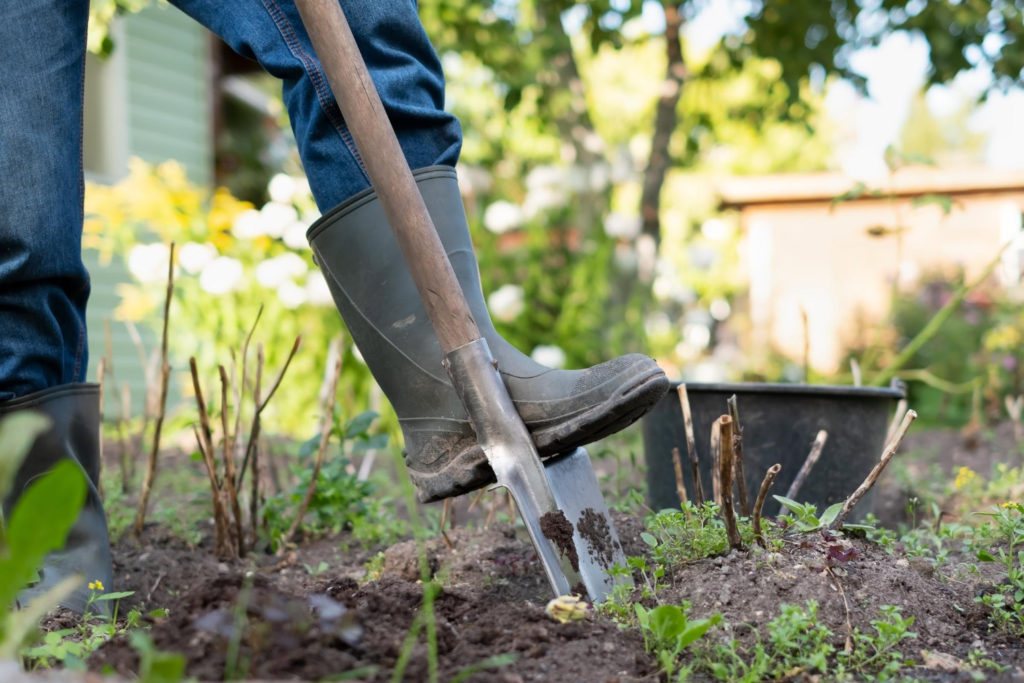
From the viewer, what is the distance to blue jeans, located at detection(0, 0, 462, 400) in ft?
4.90

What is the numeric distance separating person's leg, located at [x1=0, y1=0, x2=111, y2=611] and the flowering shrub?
2453 mm

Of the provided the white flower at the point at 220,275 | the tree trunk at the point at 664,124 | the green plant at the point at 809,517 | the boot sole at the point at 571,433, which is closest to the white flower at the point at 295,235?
the white flower at the point at 220,275

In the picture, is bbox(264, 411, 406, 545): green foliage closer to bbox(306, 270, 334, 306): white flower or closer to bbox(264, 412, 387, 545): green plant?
bbox(264, 412, 387, 545): green plant

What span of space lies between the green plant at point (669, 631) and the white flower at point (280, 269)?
3394 millimetres

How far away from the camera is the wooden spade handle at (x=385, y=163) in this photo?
134 centimetres

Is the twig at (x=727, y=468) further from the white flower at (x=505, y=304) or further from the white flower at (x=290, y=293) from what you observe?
the white flower at (x=290, y=293)

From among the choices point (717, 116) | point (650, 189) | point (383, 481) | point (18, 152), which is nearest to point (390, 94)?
point (18, 152)

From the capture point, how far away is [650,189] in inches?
212

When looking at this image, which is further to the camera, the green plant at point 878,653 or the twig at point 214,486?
the twig at point 214,486

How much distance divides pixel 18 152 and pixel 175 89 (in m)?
6.28

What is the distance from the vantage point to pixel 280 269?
4293mm

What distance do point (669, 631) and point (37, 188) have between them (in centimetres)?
123

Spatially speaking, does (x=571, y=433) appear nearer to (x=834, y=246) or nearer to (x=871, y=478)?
(x=871, y=478)

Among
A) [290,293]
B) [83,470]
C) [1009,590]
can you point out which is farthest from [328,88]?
[290,293]
